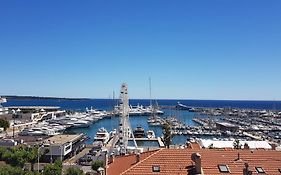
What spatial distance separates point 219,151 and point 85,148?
50.4 meters

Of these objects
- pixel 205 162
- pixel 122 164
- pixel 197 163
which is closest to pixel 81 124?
pixel 122 164

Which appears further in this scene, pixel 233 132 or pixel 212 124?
pixel 212 124

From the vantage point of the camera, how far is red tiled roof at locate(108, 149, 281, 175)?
21.9m

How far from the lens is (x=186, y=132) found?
101562 mm

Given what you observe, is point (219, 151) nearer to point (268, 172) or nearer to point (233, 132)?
point (268, 172)

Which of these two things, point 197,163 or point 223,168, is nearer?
point 197,163

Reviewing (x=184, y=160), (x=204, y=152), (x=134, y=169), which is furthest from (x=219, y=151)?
(x=134, y=169)

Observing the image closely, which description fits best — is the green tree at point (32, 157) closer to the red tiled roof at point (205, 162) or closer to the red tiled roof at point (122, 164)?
the red tiled roof at point (122, 164)

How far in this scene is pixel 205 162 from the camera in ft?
73.8

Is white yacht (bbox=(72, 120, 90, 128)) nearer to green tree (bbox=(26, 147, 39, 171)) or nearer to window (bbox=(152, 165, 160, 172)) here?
green tree (bbox=(26, 147, 39, 171))

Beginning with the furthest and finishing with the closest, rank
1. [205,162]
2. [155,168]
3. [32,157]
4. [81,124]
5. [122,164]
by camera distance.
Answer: [81,124]
[32,157]
[122,164]
[205,162]
[155,168]

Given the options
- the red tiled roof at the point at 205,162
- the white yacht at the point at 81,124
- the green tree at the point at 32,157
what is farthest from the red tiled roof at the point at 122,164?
the white yacht at the point at 81,124

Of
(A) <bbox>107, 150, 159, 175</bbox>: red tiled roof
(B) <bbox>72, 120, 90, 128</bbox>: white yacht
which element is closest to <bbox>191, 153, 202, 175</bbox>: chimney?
(A) <bbox>107, 150, 159, 175</bbox>: red tiled roof

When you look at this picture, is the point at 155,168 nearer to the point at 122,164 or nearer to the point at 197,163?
the point at 197,163
